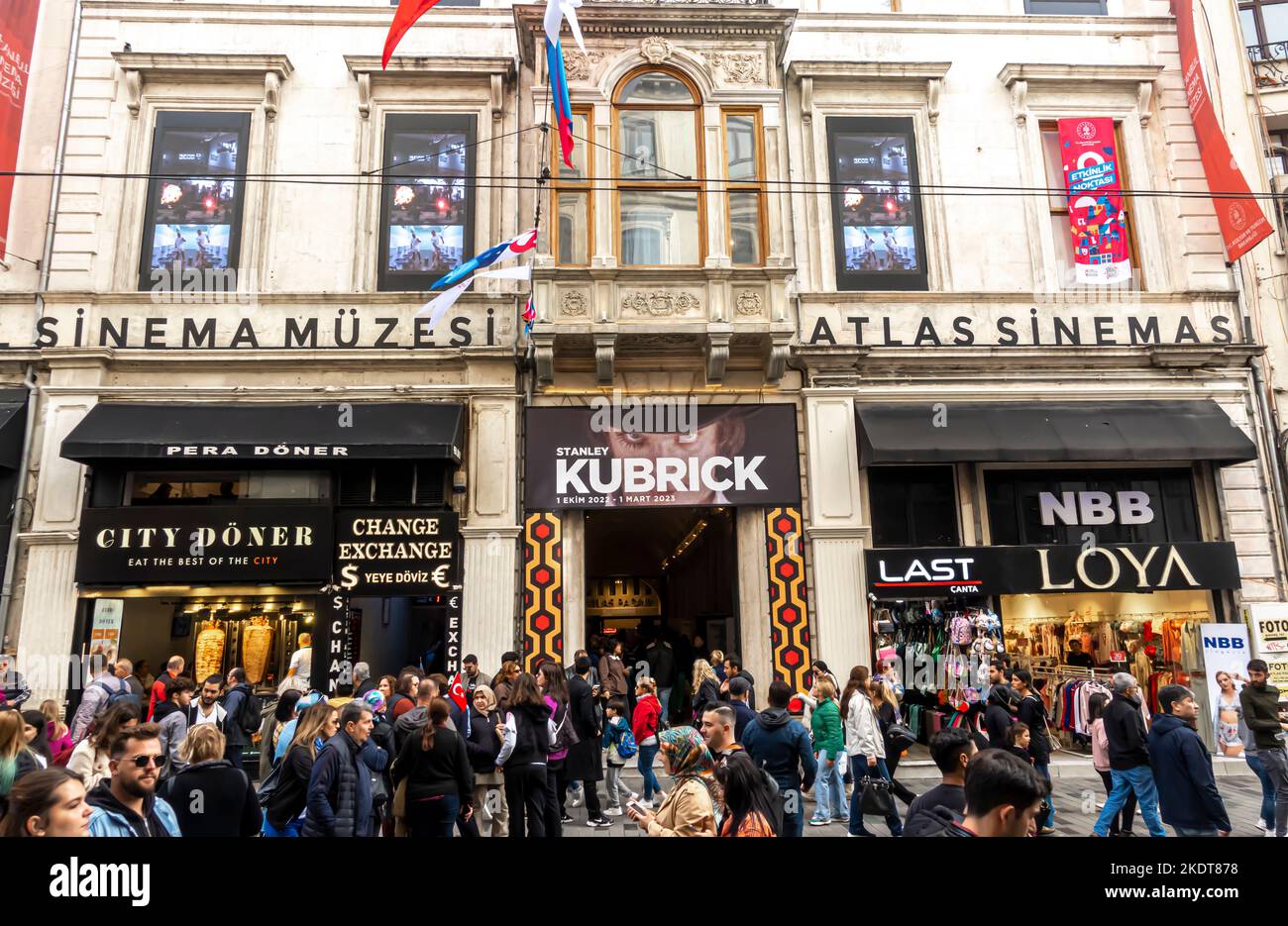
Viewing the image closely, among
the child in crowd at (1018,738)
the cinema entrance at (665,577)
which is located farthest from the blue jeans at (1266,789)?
the cinema entrance at (665,577)

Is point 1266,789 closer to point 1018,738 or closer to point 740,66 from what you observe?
point 1018,738

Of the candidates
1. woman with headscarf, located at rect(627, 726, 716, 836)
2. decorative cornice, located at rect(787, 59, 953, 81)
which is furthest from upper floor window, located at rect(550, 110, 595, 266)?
woman with headscarf, located at rect(627, 726, 716, 836)

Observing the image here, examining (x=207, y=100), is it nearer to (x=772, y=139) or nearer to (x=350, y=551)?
(x=350, y=551)

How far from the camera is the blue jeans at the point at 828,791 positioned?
998cm

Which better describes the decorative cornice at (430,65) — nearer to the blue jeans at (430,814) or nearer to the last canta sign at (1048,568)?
the last canta sign at (1048,568)

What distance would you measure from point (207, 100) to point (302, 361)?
5552mm

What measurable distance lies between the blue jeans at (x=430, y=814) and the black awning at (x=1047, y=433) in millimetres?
9444

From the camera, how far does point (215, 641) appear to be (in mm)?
13820

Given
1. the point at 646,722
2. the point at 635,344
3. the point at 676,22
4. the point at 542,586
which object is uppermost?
the point at 676,22

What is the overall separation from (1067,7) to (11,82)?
65.4 ft

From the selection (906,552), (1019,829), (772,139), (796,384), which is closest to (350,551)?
(796,384)

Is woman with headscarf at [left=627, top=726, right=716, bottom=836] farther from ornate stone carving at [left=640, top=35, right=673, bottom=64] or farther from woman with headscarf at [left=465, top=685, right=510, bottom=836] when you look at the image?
ornate stone carving at [left=640, top=35, right=673, bottom=64]

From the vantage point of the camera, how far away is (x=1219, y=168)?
1541cm

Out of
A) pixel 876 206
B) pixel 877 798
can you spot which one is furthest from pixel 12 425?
pixel 876 206
